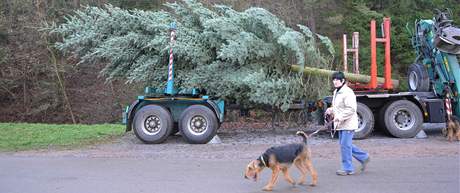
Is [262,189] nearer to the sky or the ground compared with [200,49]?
nearer to the ground

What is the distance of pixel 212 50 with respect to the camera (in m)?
13.4

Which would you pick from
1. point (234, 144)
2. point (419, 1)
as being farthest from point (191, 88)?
point (419, 1)

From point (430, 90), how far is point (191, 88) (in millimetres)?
6472

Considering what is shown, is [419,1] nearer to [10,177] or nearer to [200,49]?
[200,49]

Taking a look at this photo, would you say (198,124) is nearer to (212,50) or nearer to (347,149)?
(212,50)

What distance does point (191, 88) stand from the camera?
1305 cm

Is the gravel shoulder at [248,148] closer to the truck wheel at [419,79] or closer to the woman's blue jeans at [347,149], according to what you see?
the truck wheel at [419,79]

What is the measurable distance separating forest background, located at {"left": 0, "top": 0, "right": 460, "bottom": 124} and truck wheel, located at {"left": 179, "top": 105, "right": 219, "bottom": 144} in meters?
12.5

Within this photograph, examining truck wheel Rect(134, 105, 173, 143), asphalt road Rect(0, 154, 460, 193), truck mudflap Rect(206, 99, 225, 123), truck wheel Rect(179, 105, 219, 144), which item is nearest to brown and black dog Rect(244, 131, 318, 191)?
asphalt road Rect(0, 154, 460, 193)

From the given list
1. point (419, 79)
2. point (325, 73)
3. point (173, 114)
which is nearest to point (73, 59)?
point (173, 114)

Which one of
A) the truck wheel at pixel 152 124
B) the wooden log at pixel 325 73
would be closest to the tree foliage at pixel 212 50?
the wooden log at pixel 325 73

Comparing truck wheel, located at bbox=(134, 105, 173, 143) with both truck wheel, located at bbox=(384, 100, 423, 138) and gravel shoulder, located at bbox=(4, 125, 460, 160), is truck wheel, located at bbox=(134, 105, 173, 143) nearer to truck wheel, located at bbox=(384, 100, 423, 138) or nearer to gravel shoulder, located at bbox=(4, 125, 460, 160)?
gravel shoulder, located at bbox=(4, 125, 460, 160)

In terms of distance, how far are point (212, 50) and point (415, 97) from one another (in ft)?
17.6

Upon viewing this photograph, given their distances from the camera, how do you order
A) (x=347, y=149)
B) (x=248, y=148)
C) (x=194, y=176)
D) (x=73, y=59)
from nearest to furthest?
(x=347, y=149)
(x=194, y=176)
(x=248, y=148)
(x=73, y=59)
